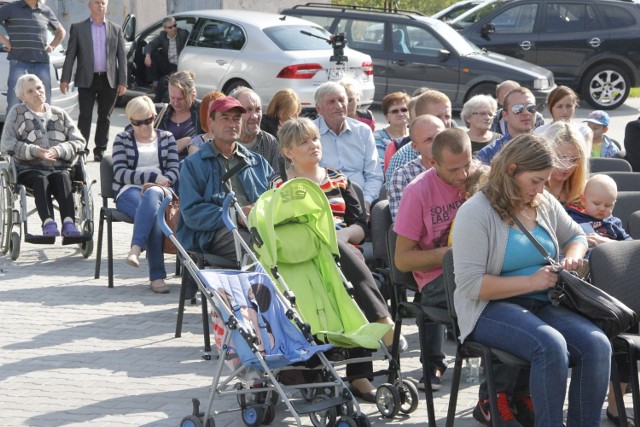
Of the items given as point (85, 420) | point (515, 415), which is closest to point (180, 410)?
point (85, 420)

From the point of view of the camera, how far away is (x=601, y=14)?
2227 centimetres

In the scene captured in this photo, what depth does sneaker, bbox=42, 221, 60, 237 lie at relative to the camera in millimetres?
10695

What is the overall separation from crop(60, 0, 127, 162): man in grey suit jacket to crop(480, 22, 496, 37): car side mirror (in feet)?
27.8

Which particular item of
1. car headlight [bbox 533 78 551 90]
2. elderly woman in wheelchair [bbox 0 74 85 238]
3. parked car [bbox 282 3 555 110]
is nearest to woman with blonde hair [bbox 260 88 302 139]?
elderly woman in wheelchair [bbox 0 74 85 238]

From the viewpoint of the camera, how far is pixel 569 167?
7.01 meters

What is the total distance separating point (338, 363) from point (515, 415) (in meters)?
0.93

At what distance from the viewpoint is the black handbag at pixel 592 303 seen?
5.78 m

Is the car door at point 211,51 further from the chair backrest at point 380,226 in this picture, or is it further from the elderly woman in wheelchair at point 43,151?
the chair backrest at point 380,226

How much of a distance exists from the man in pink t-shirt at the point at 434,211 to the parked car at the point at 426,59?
13601mm

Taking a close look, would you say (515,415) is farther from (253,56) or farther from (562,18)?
(562,18)

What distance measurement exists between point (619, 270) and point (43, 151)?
597 centimetres

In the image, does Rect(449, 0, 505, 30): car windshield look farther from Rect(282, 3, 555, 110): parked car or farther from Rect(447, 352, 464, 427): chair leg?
Rect(447, 352, 464, 427): chair leg

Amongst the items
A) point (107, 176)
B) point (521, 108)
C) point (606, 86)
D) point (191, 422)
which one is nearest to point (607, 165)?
point (521, 108)

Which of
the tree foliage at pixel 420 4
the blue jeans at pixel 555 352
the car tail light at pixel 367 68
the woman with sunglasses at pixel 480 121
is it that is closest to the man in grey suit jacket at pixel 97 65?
the car tail light at pixel 367 68
